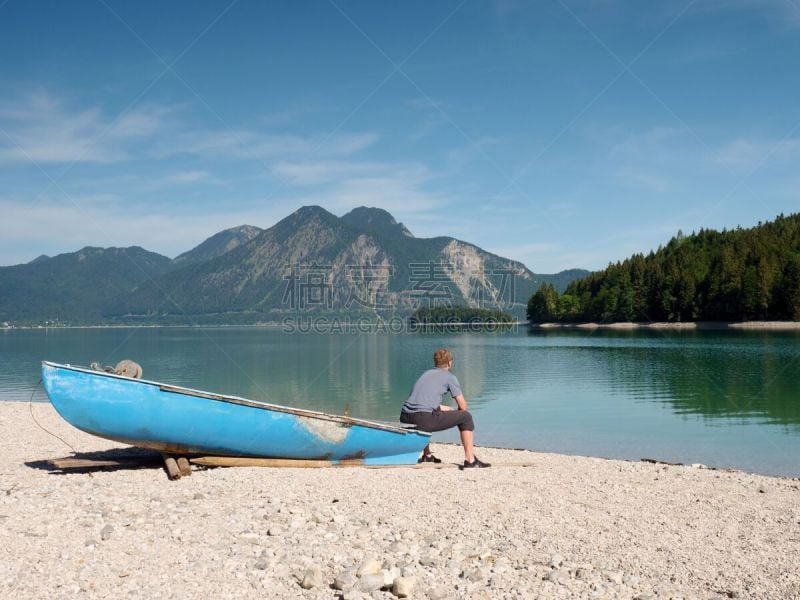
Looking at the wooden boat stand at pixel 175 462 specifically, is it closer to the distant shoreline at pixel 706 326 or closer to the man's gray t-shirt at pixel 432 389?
the man's gray t-shirt at pixel 432 389

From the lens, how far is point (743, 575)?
7113 mm

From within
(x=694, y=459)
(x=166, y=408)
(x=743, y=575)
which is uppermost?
(x=166, y=408)

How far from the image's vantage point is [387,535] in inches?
324

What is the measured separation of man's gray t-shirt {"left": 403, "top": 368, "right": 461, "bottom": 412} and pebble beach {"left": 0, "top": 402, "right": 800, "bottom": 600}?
142 cm

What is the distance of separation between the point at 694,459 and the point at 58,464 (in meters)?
16.2

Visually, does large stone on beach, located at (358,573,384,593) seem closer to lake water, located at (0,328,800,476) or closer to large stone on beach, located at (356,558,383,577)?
large stone on beach, located at (356,558,383,577)

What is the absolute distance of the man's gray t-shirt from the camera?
42.8 feet

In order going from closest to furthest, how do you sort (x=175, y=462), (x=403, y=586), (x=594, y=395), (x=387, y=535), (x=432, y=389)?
(x=403, y=586)
(x=387, y=535)
(x=175, y=462)
(x=432, y=389)
(x=594, y=395)

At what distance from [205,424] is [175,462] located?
0.96m

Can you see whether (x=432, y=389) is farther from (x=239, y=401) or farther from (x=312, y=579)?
(x=312, y=579)

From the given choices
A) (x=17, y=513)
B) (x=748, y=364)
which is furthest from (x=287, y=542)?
(x=748, y=364)

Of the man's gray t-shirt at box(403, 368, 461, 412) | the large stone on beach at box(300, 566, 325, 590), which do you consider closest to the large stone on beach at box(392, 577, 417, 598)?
the large stone on beach at box(300, 566, 325, 590)

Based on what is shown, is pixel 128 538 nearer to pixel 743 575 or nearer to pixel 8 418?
pixel 743 575

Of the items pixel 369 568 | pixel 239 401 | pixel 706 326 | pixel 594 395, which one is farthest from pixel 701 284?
pixel 369 568
